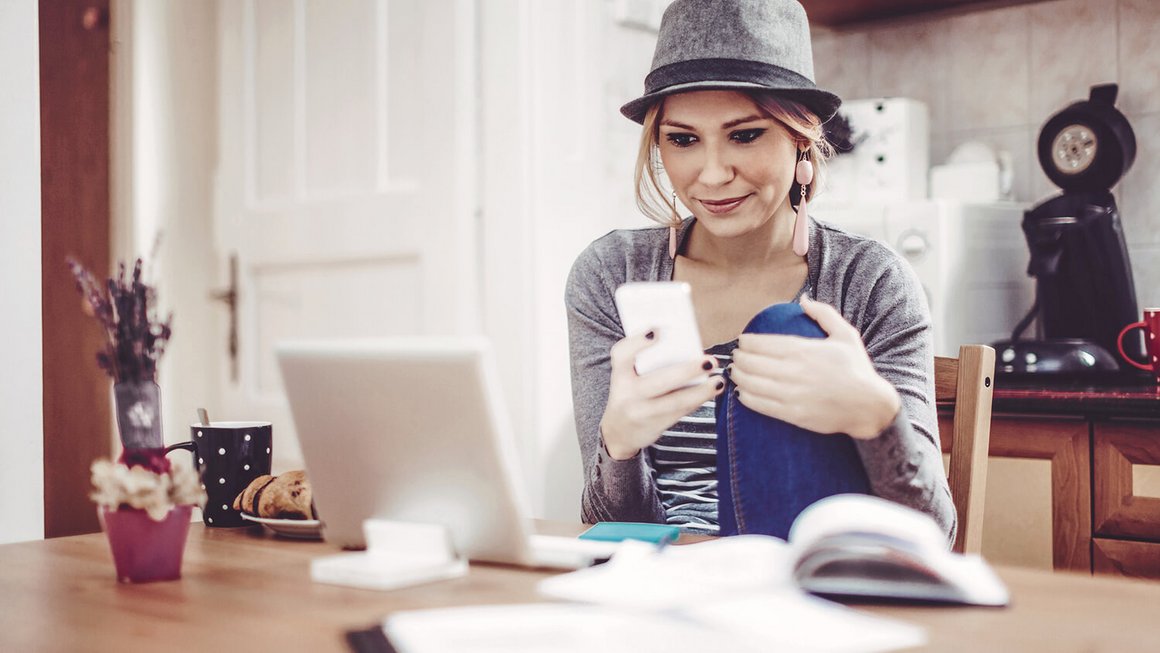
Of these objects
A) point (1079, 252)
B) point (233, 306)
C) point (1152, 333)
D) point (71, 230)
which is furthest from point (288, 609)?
point (71, 230)

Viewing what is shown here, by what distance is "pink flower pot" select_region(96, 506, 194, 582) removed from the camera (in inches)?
38.1

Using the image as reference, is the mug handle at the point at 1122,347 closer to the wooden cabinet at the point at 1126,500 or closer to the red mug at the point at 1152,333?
the red mug at the point at 1152,333

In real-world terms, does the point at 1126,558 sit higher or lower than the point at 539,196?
lower

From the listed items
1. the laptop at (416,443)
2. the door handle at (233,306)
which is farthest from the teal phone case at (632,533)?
the door handle at (233,306)

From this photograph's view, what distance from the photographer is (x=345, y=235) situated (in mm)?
2586

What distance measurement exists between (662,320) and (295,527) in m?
0.44

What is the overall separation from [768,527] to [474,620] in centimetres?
43

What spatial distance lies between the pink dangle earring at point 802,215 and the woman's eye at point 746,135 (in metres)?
0.12

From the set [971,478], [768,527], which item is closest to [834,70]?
[971,478]

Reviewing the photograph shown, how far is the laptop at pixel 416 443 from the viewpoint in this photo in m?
0.90

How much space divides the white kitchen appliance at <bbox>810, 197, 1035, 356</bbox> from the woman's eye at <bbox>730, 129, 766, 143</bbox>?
33.0 inches

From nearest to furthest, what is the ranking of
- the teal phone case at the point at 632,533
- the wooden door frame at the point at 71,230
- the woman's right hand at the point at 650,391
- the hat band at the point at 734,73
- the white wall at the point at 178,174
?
the teal phone case at the point at 632,533 → the woman's right hand at the point at 650,391 → the hat band at the point at 734,73 → the white wall at the point at 178,174 → the wooden door frame at the point at 71,230

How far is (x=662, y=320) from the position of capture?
Answer: 43.6 inches

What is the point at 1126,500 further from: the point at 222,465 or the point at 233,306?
the point at 233,306
